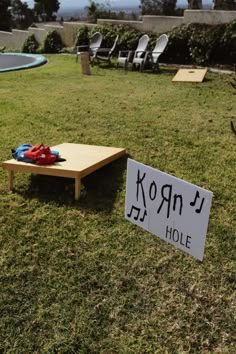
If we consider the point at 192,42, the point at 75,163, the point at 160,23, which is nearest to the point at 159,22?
the point at 160,23

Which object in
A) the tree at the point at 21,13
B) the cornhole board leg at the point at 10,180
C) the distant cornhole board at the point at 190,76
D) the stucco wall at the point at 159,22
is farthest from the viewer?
the tree at the point at 21,13

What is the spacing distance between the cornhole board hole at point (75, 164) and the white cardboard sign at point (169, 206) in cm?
125

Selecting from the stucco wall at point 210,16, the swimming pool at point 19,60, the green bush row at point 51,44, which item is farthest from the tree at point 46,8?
the stucco wall at point 210,16

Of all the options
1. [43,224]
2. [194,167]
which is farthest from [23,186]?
[194,167]

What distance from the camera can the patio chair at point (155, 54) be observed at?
10445 millimetres

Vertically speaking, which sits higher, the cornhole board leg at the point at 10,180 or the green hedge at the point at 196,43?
the green hedge at the point at 196,43

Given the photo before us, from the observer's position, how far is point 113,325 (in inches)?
87.9

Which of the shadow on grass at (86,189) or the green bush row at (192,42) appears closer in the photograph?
the shadow on grass at (86,189)

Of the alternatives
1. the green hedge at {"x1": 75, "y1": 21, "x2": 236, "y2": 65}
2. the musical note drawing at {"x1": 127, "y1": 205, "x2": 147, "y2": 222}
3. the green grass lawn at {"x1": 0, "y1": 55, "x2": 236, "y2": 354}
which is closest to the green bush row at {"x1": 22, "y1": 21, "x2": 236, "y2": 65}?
the green hedge at {"x1": 75, "y1": 21, "x2": 236, "y2": 65}

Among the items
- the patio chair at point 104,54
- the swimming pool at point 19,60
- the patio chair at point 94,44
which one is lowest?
the swimming pool at point 19,60

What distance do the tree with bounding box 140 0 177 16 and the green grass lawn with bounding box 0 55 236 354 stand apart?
1406 cm

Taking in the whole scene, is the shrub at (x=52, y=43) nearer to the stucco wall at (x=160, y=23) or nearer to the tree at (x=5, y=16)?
the stucco wall at (x=160, y=23)

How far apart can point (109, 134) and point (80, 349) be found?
335 centimetres

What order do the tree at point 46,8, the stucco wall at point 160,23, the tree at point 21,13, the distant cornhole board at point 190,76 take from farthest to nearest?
1. the tree at point 21,13
2. the tree at point 46,8
3. the stucco wall at point 160,23
4. the distant cornhole board at point 190,76
